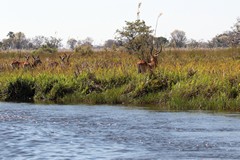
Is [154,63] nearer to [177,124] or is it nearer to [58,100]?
[58,100]

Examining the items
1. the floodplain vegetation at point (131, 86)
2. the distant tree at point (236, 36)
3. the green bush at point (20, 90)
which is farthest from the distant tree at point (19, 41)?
the green bush at point (20, 90)

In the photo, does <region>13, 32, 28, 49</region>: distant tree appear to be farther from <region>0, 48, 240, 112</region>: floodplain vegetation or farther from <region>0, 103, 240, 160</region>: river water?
<region>0, 103, 240, 160</region>: river water

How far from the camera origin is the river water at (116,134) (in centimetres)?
1293

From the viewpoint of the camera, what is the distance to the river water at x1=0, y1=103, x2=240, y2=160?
12.9 meters

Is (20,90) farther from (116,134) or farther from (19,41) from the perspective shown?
(19,41)

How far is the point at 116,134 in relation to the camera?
1548cm

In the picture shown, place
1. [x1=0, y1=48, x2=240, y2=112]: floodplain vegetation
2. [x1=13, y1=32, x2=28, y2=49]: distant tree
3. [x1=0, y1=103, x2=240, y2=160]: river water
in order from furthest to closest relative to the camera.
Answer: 1. [x1=13, y1=32, x2=28, y2=49]: distant tree
2. [x1=0, y1=48, x2=240, y2=112]: floodplain vegetation
3. [x1=0, y1=103, x2=240, y2=160]: river water

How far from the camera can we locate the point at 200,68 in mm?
24438

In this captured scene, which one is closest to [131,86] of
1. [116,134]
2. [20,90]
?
[20,90]

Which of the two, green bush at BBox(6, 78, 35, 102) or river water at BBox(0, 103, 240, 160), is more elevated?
green bush at BBox(6, 78, 35, 102)

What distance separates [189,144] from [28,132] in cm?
421

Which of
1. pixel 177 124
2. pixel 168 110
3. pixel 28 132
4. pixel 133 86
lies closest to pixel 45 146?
pixel 28 132

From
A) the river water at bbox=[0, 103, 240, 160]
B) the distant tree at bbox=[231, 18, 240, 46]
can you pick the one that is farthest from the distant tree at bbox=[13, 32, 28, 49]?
the river water at bbox=[0, 103, 240, 160]

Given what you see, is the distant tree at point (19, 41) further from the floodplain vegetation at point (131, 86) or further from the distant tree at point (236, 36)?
the floodplain vegetation at point (131, 86)
